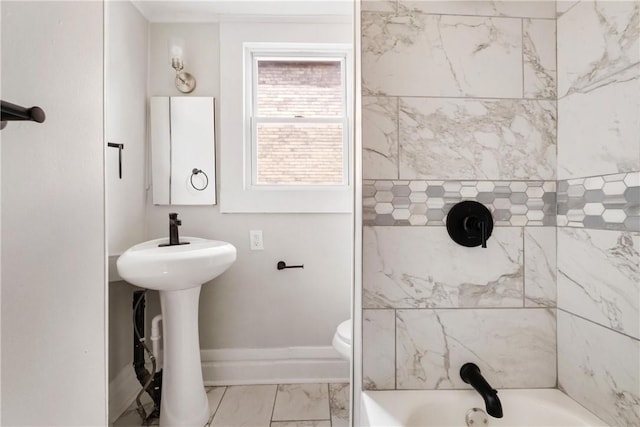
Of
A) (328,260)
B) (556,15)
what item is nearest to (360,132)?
(556,15)

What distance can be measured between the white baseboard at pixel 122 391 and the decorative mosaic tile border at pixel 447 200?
1564mm

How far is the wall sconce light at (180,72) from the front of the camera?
1.73 metres

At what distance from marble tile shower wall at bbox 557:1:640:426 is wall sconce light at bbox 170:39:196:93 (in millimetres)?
1762

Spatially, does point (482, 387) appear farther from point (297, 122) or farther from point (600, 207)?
point (297, 122)

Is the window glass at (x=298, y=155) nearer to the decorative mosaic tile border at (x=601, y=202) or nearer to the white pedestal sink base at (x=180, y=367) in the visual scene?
the white pedestal sink base at (x=180, y=367)

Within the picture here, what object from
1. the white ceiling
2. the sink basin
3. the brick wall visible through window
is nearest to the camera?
the sink basin

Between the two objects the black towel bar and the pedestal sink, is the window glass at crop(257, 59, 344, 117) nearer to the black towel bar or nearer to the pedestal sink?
the pedestal sink

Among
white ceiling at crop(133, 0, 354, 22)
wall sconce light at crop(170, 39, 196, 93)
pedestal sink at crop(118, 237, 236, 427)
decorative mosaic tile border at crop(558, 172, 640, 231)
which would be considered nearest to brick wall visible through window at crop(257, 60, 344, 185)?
white ceiling at crop(133, 0, 354, 22)

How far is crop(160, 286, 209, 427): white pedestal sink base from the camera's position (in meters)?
1.37

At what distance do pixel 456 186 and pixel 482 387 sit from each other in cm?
54

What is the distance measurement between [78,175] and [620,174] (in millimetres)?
1299

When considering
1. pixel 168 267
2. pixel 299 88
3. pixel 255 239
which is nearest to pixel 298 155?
pixel 299 88

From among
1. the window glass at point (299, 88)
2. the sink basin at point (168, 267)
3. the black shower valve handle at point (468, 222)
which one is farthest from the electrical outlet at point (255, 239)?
the black shower valve handle at point (468, 222)

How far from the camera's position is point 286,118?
1903 mm
